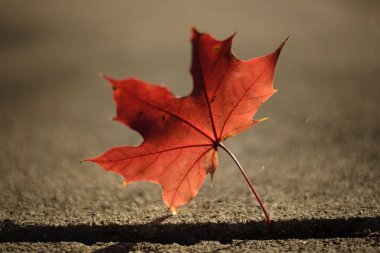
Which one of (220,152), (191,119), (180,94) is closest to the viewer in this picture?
(191,119)

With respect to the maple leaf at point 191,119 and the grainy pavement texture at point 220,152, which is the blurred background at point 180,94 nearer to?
the grainy pavement texture at point 220,152

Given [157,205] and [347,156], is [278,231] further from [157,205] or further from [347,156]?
[347,156]

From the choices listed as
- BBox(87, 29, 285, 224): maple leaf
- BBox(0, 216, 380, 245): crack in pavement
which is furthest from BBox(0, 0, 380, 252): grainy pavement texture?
BBox(87, 29, 285, 224): maple leaf

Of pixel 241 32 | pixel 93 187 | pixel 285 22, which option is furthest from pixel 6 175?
pixel 285 22

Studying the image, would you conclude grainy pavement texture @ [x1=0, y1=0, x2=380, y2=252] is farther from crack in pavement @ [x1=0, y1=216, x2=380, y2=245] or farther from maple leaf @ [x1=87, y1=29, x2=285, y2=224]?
maple leaf @ [x1=87, y1=29, x2=285, y2=224]

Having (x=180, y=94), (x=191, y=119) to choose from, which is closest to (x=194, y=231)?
(x=191, y=119)

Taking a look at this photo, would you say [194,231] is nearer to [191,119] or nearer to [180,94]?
[191,119]

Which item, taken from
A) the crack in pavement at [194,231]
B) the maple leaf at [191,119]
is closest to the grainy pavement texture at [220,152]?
the crack in pavement at [194,231]
